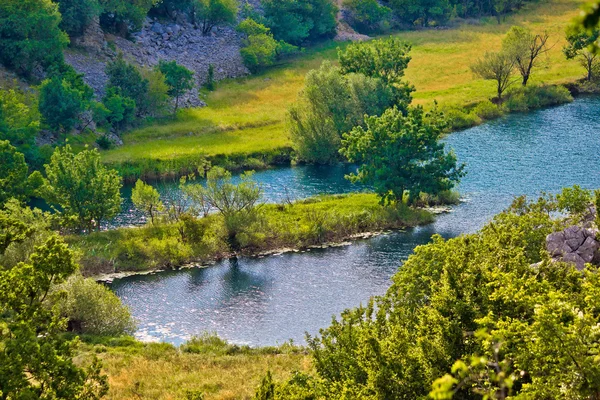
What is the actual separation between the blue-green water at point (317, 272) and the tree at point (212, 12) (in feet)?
175

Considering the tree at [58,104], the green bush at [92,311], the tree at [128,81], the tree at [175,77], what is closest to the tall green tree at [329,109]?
the tree at [175,77]

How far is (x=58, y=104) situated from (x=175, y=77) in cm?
2505

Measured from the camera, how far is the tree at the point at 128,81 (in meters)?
111

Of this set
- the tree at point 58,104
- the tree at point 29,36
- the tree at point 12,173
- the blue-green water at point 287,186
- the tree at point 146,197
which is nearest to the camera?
the tree at point 146,197

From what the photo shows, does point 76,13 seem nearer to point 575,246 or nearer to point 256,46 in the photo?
point 256,46

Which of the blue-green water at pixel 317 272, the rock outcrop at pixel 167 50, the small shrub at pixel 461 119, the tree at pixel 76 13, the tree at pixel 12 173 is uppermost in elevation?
the tree at pixel 76 13

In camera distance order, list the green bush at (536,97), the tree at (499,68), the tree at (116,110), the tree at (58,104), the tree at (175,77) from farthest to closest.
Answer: the tree at (499,68) < the tree at (175,77) < the green bush at (536,97) < the tree at (116,110) < the tree at (58,104)

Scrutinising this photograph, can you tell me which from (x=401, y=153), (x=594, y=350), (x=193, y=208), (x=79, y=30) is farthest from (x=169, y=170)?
(x=594, y=350)

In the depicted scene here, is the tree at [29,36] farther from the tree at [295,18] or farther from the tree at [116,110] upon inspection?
the tree at [295,18]

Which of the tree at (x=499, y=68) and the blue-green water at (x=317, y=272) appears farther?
the tree at (x=499, y=68)

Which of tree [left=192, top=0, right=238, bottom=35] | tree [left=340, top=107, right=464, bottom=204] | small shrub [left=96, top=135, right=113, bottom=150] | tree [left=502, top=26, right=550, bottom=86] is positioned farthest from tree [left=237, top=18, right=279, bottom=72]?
tree [left=340, top=107, right=464, bottom=204]

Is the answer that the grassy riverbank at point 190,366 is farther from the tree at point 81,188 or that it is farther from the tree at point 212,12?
the tree at point 212,12

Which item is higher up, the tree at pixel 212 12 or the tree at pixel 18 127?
the tree at pixel 212 12

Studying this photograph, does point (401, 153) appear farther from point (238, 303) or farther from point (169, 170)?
point (169, 170)
